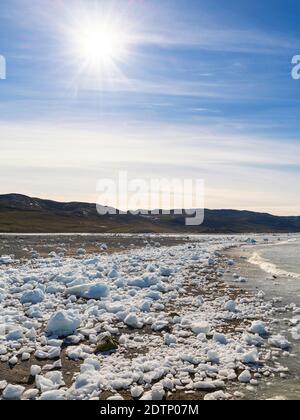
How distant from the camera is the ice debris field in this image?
797 cm

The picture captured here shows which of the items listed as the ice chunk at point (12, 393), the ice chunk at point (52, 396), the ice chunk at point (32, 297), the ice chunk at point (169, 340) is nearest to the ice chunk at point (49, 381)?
the ice chunk at point (52, 396)

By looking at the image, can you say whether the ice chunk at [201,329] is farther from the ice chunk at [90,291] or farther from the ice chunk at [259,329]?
→ the ice chunk at [90,291]

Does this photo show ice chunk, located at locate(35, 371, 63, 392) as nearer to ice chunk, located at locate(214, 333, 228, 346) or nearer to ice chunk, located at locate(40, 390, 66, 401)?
ice chunk, located at locate(40, 390, 66, 401)

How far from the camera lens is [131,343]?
412 inches

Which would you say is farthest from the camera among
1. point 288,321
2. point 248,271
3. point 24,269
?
point 248,271

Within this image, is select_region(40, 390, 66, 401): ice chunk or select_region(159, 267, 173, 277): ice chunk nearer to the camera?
select_region(40, 390, 66, 401): ice chunk

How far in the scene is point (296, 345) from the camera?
1071 cm

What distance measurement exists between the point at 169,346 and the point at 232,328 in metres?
2.61

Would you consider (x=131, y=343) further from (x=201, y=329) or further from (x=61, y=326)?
(x=201, y=329)

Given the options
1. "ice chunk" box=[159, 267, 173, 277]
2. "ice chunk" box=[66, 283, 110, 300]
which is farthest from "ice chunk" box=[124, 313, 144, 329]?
"ice chunk" box=[159, 267, 173, 277]

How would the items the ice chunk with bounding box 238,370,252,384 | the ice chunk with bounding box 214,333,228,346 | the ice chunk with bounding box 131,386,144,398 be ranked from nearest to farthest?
the ice chunk with bounding box 131,386,144,398 → the ice chunk with bounding box 238,370,252,384 → the ice chunk with bounding box 214,333,228,346
